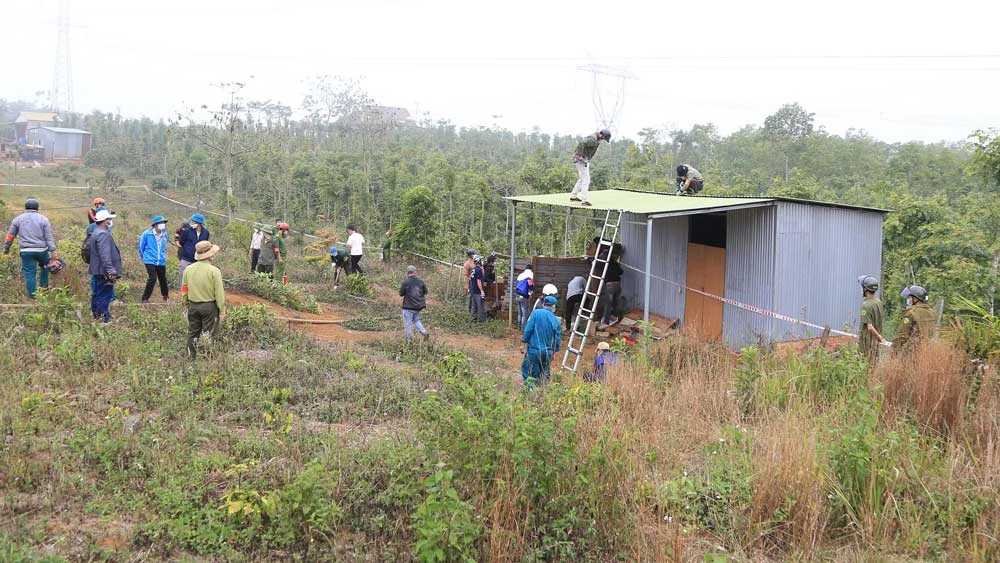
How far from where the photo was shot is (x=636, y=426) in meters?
6.09

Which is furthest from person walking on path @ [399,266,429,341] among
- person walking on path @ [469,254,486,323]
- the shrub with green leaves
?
person walking on path @ [469,254,486,323]

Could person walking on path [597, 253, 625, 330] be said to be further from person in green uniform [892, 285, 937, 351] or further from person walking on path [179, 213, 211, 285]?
person walking on path [179, 213, 211, 285]

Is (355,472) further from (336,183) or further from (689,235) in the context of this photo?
(336,183)

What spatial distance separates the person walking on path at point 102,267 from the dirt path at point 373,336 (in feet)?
8.45

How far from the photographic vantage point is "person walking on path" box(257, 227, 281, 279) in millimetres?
15469

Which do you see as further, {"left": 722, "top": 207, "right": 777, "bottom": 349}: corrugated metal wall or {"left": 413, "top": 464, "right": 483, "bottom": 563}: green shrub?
{"left": 722, "top": 207, "right": 777, "bottom": 349}: corrugated metal wall

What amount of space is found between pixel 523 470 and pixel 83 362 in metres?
5.62

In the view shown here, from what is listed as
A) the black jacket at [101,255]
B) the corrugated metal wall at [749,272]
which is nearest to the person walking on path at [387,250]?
the corrugated metal wall at [749,272]

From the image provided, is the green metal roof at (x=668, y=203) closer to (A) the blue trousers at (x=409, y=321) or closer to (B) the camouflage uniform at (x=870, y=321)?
(B) the camouflage uniform at (x=870, y=321)

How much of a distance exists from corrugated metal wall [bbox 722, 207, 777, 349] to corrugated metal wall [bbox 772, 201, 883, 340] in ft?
0.49

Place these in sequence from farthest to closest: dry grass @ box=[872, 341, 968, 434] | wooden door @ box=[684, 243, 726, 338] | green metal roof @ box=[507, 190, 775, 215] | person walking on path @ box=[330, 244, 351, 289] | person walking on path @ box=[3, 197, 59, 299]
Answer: person walking on path @ box=[330, 244, 351, 289] < wooden door @ box=[684, 243, 726, 338] < green metal roof @ box=[507, 190, 775, 215] < person walking on path @ box=[3, 197, 59, 299] < dry grass @ box=[872, 341, 968, 434]

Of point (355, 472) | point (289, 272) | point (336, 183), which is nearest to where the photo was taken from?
point (355, 472)

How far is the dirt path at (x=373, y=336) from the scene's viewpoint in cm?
1253

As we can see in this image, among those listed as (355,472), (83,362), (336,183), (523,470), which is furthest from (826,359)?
(336,183)
